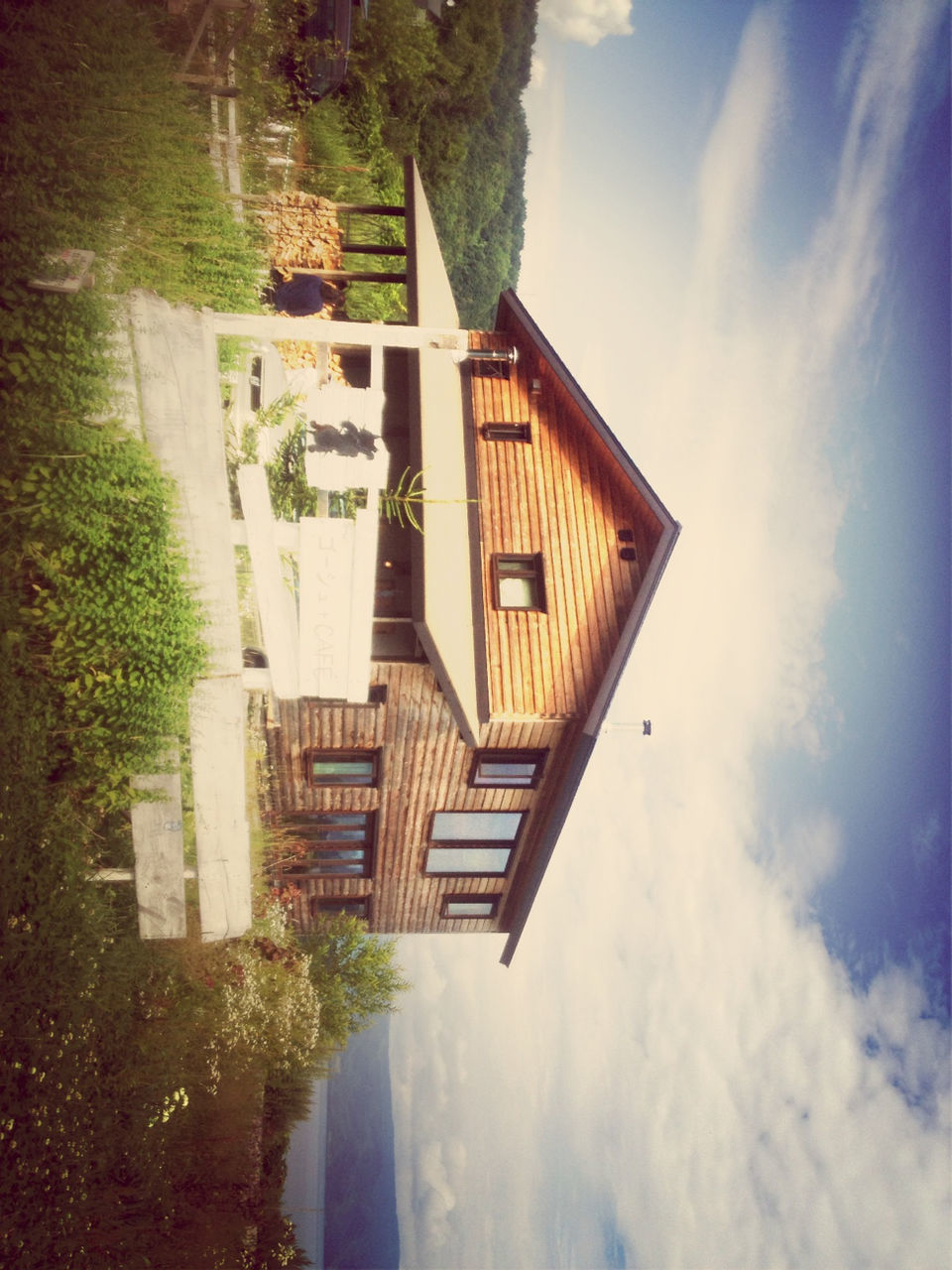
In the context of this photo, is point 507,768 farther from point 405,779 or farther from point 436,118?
point 436,118

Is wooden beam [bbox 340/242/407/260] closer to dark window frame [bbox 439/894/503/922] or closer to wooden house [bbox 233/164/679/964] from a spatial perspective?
wooden house [bbox 233/164/679/964]

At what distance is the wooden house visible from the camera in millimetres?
10273

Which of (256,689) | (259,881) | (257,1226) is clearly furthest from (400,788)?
(257,1226)

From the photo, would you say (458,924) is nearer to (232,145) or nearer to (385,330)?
(385,330)

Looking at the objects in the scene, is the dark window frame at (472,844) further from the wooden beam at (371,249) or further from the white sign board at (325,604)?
the wooden beam at (371,249)

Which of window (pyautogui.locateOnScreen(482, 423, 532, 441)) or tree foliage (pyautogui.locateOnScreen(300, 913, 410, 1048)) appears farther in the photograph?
tree foliage (pyautogui.locateOnScreen(300, 913, 410, 1048))

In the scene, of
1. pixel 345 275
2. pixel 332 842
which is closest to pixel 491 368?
pixel 345 275

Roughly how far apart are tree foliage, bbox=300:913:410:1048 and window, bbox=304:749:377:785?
4.49 metres

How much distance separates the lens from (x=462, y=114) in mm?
28125

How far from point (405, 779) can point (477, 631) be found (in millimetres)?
3352

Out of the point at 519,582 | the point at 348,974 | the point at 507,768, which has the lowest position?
the point at 348,974

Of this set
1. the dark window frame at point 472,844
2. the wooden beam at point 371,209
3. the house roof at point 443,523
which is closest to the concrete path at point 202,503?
the house roof at point 443,523

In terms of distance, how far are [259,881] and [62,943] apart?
146 inches

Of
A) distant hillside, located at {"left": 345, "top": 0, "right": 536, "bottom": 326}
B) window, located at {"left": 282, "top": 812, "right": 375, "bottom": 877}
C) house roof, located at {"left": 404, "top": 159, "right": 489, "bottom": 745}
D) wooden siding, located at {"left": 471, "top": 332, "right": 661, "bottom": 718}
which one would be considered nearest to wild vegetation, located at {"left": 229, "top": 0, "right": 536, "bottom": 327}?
distant hillside, located at {"left": 345, "top": 0, "right": 536, "bottom": 326}
